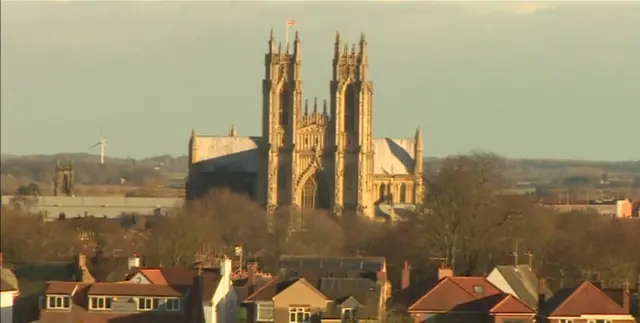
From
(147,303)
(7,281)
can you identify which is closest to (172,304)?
(147,303)

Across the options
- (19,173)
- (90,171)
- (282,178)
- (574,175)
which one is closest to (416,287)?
(19,173)

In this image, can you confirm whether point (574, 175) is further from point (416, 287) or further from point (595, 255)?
point (416, 287)

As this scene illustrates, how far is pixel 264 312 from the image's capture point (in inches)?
1745

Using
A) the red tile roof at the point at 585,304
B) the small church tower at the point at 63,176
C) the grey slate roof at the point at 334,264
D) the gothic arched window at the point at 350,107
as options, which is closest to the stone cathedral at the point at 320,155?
the gothic arched window at the point at 350,107

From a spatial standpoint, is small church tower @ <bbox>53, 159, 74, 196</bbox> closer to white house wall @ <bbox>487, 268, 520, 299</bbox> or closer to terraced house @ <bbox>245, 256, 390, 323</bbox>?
terraced house @ <bbox>245, 256, 390, 323</bbox>

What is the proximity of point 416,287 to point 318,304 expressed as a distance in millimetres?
5910

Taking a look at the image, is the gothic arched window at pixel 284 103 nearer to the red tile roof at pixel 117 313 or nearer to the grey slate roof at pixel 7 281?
the grey slate roof at pixel 7 281

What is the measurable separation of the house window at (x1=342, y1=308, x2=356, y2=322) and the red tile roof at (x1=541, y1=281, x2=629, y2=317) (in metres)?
3.69

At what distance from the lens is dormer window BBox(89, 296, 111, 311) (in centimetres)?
4366

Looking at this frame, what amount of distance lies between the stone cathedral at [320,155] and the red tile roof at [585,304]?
9158 cm

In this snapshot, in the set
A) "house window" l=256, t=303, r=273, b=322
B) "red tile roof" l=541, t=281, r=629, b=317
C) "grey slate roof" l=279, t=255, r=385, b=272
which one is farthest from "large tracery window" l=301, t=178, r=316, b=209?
"red tile roof" l=541, t=281, r=629, b=317

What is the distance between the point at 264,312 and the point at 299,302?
2.28 ft

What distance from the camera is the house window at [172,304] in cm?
4388

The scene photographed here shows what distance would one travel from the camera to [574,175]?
9438 cm
